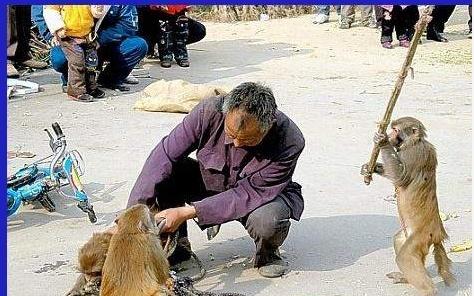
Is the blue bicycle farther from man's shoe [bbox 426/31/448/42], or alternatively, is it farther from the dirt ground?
man's shoe [bbox 426/31/448/42]

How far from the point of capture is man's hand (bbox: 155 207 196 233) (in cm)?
457

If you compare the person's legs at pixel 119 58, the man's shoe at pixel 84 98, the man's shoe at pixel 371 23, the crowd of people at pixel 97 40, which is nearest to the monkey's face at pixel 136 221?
the crowd of people at pixel 97 40

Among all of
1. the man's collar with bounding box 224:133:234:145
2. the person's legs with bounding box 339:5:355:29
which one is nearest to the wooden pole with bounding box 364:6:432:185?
the man's collar with bounding box 224:133:234:145

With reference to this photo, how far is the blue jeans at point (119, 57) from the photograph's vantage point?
10164mm

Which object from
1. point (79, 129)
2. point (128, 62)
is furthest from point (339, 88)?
point (79, 129)

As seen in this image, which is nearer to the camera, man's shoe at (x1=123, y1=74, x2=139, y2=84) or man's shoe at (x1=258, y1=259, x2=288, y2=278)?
man's shoe at (x1=258, y1=259, x2=288, y2=278)

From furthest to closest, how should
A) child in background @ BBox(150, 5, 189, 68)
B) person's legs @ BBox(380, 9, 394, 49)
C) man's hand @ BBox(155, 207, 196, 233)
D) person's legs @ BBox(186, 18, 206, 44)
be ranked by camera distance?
person's legs @ BBox(380, 9, 394, 49) < person's legs @ BBox(186, 18, 206, 44) < child in background @ BBox(150, 5, 189, 68) < man's hand @ BBox(155, 207, 196, 233)

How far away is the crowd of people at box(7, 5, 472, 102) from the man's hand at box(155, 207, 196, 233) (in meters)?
4.92

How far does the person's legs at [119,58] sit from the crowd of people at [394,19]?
16.9 feet

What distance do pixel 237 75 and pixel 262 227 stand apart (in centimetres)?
717

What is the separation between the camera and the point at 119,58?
33.6 feet

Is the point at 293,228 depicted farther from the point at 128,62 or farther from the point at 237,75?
the point at 237,75

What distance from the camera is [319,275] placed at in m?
5.16

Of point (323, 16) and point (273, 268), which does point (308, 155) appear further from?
point (323, 16)
